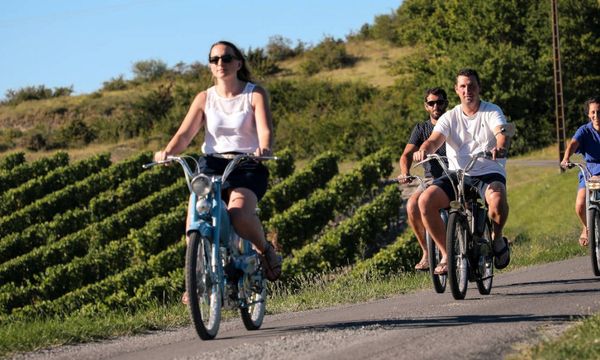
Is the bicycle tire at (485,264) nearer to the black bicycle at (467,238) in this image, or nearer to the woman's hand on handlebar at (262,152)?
the black bicycle at (467,238)

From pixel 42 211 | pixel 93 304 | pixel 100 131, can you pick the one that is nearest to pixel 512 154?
pixel 42 211

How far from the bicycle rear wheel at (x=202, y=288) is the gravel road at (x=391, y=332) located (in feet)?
0.40

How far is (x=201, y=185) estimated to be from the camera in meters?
7.38

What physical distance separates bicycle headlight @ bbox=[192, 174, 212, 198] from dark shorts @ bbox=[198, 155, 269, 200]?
0.33 m

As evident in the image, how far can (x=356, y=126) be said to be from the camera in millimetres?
68875

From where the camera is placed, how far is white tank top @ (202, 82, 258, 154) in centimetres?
780

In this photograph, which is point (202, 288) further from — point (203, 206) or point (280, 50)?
point (280, 50)

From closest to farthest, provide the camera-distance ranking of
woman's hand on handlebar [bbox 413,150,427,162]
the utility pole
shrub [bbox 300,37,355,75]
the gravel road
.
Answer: the gravel road, woman's hand on handlebar [bbox 413,150,427,162], the utility pole, shrub [bbox 300,37,355,75]

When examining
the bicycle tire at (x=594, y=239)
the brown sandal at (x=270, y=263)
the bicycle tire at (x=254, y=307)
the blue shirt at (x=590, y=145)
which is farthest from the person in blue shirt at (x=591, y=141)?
the bicycle tire at (x=254, y=307)

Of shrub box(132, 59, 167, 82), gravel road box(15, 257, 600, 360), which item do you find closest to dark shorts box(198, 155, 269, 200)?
gravel road box(15, 257, 600, 360)

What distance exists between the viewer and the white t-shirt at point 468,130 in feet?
31.9

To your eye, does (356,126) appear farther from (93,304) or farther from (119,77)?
(119,77)

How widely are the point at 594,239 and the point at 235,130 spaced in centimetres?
489

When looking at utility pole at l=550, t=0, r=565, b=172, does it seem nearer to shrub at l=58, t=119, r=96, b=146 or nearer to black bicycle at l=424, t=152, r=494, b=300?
black bicycle at l=424, t=152, r=494, b=300
